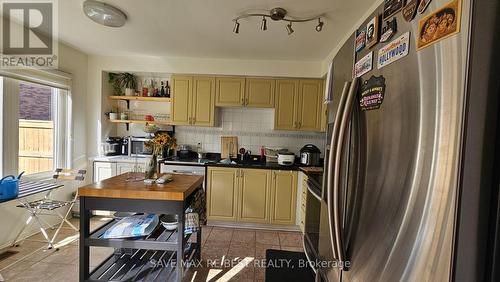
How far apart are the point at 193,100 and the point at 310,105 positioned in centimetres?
178

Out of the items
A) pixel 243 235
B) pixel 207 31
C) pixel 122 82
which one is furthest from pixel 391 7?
pixel 122 82

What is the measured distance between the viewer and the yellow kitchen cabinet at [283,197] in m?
3.34

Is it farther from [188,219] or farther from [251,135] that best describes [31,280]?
[251,135]

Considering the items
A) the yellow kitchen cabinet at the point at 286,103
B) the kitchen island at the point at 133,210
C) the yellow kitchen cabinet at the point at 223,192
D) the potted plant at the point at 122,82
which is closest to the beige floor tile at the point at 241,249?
the yellow kitchen cabinet at the point at 223,192

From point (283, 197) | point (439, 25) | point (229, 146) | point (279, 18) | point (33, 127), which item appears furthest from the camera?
point (229, 146)

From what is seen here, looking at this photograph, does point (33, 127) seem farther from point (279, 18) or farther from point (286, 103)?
point (286, 103)

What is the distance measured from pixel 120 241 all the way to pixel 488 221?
200 centimetres

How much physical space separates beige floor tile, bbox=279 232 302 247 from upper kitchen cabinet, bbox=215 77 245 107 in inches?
77.7

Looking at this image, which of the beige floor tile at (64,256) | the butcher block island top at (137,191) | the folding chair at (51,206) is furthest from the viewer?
the folding chair at (51,206)

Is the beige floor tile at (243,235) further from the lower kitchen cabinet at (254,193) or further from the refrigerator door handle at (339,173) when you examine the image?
the refrigerator door handle at (339,173)

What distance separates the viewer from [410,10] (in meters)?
0.59

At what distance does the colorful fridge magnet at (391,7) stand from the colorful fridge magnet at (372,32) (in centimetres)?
5

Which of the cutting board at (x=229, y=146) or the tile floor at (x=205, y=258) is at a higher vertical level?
the cutting board at (x=229, y=146)

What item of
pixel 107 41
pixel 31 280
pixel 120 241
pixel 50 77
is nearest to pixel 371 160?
pixel 120 241
